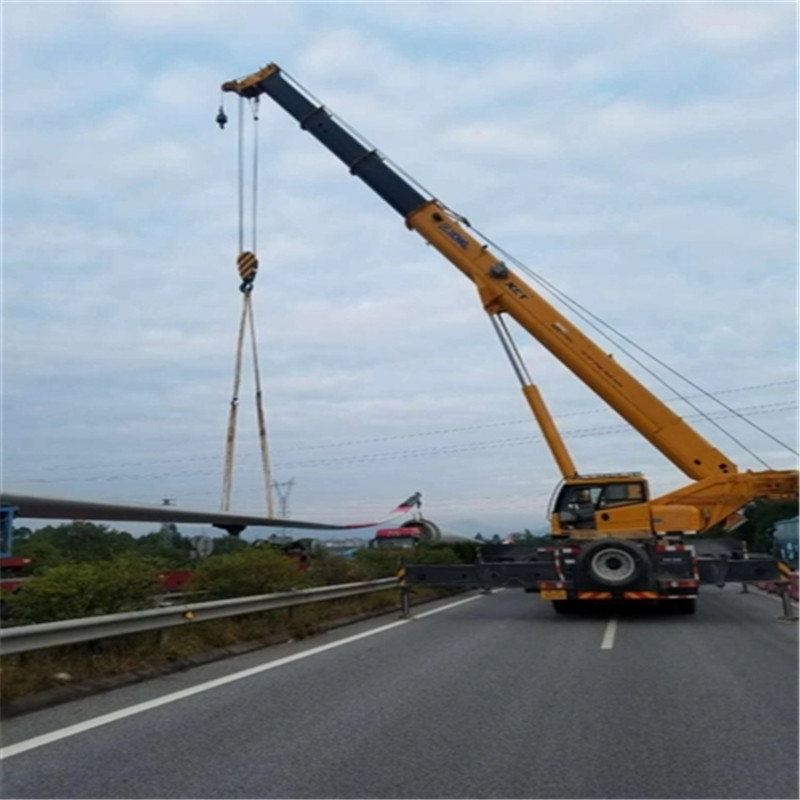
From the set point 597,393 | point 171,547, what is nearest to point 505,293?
point 597,393

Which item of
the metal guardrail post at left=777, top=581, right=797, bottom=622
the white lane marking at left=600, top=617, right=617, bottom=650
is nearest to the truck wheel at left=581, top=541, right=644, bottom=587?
the white lane marking at left=600, top=617, right=617, bottom=650

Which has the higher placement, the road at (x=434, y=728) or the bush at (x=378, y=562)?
the bush at (x=378, y=562)

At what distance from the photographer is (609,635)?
14008 mm

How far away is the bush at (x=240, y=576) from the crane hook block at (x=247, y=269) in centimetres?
847

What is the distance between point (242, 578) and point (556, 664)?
5222 millimetres

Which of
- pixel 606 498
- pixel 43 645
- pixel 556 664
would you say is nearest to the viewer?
pixel 43 645

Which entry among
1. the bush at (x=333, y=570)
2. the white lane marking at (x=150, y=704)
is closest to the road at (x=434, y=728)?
the white lane marking at (x=150, y=704)

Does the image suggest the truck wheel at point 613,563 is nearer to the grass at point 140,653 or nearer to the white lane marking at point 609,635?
the white lane marking at point 609,635

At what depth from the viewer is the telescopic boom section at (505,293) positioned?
63.1 feet

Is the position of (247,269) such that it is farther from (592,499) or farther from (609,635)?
(609,635)

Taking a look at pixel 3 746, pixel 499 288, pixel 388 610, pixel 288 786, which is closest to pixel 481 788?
pixel 288 786

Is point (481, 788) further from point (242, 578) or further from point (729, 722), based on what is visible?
point (242, 578)

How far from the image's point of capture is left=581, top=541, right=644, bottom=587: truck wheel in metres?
16.2

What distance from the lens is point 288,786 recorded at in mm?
5797
